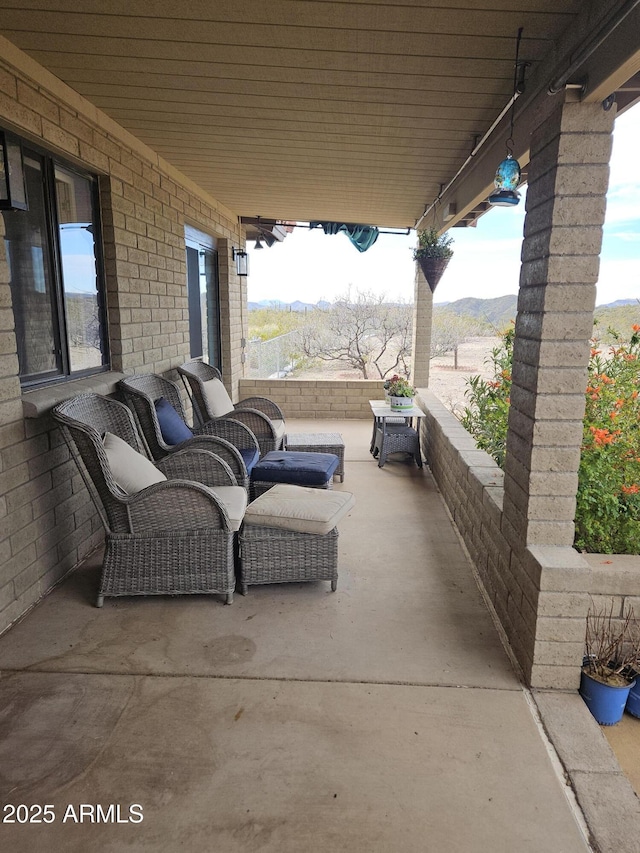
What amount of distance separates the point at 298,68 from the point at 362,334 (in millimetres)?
12595

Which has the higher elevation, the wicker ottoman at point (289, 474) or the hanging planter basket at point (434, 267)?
the hanging planter basket at point (434, 267)

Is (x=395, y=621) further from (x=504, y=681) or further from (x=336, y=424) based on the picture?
(x=336, y=424)

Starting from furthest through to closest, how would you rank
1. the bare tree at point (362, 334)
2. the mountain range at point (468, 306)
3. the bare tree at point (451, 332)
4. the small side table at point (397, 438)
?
the mountain range at point (468, 306) → the bare tree at point (451, 332) → the bare tree at point (362, 334) → the small side table at point (397, 438)

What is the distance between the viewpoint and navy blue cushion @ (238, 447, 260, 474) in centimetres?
415

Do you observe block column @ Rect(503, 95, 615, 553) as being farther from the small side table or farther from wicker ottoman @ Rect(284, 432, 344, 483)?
the small side table

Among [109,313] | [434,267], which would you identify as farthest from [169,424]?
[434,267]

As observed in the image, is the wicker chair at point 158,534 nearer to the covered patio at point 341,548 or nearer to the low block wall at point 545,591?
the covered patio at point 341,548

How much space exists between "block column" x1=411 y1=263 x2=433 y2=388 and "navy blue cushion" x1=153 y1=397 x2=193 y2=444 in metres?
4.03

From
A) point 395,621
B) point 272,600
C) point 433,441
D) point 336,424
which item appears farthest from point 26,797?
point 336,424

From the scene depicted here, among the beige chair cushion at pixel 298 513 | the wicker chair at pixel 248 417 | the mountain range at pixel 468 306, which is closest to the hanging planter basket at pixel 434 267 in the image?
the wicker chair at pixel 248 417

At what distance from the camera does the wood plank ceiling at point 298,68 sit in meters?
2.18

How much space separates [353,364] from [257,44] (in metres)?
12.4

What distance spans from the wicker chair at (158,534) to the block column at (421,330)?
5.10 metres

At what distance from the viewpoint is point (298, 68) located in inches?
105
